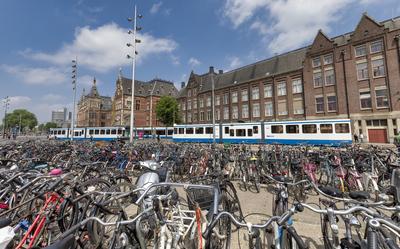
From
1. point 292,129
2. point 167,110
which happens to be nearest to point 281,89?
point 292,129

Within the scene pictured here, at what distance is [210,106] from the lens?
45.2 m

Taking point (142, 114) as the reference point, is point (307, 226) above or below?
below

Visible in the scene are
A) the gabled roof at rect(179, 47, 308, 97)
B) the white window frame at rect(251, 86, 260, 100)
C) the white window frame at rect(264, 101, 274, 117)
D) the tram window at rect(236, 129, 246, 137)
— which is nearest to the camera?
the tram window at rect(236, 129, 246, 137)

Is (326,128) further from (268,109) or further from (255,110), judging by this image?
(255,110)

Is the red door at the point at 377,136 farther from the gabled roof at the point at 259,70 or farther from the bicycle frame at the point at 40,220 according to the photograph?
the bicycle frame at the point at 40,220

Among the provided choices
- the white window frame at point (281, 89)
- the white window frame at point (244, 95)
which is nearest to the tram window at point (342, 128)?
the white window frame at point (281, 89)

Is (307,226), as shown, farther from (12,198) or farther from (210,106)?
(210,106)

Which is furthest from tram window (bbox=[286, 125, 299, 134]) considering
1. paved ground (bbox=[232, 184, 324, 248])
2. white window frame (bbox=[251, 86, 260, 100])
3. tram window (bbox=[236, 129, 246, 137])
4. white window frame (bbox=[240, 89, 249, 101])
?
paved ground (bbox=[232, 184, 324, 248])

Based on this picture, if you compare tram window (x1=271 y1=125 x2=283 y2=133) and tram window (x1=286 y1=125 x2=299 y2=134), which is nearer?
tram window (x1=286 y1=125 x2=299 y2=134)

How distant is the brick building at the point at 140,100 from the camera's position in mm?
65000

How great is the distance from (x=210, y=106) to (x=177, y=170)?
38191 mm

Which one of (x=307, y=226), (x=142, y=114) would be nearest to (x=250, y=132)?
(x=307, y=226)

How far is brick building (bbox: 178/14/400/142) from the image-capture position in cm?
2297

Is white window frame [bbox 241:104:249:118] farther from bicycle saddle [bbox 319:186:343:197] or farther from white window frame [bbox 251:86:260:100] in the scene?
bicycle saddle [bbox 319:186:343:197]
